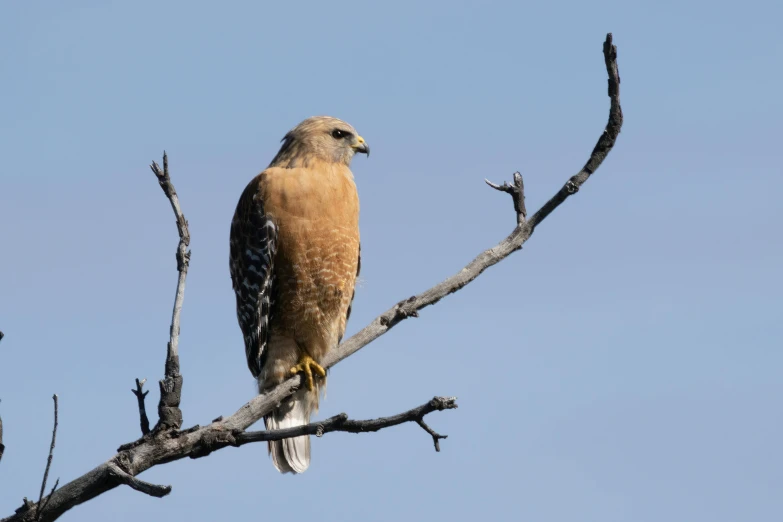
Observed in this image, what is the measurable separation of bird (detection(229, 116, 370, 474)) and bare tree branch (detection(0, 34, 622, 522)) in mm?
817

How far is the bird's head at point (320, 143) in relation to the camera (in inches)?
327

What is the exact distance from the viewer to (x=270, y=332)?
7863 millimetres

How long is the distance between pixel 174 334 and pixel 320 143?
3.50 metres

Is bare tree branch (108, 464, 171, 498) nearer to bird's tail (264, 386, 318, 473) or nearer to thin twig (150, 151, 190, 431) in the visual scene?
thin twig (150, 151, 190, 431)

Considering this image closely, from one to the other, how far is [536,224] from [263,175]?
292 centimetres

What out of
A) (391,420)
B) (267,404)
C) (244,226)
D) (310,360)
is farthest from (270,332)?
(391,420)

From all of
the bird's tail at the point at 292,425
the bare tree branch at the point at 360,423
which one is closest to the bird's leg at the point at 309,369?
the bird's tail at the point at 292,425

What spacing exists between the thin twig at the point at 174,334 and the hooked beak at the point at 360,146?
131 inches

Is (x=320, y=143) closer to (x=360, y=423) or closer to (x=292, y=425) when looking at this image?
(x=292, y=425)

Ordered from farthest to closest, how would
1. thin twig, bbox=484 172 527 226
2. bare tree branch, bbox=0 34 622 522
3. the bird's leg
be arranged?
the bird's leg → thin twig, bbox=484 172 527 226 → bare tree branch, bbox=0 34 622 522

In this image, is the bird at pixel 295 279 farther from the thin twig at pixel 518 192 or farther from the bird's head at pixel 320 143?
the thin twig at pixel 518 192

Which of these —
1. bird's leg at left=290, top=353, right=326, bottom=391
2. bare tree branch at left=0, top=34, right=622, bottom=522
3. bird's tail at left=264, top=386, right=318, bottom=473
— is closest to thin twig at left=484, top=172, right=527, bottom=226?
bare tree branch at left=0, top=34, right=622, bottom=522

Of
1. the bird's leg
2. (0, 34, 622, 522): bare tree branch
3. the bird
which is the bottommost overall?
(0, 34, 622, 522): bare tree branch

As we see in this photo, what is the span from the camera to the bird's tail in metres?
7.77
